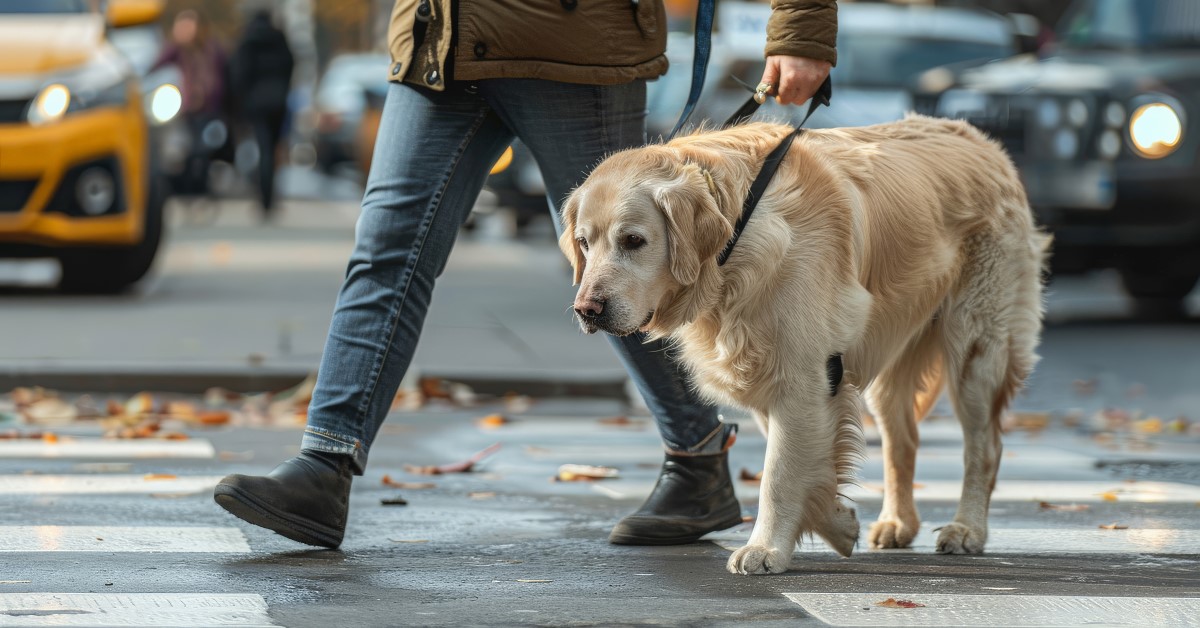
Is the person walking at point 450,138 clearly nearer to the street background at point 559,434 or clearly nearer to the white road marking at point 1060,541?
the street background at point 559,434

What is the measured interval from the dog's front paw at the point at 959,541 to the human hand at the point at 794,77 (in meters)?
1.22

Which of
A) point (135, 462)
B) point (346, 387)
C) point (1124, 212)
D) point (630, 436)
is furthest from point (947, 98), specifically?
point (346, 387)

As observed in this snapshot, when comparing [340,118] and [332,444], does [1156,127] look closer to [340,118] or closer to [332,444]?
[332,444]

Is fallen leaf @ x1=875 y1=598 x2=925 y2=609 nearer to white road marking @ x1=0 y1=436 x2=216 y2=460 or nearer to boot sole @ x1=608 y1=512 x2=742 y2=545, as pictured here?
boot sole @ x1=608 y1=512 x2=742 y2=545

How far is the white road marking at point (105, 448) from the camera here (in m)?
6.75

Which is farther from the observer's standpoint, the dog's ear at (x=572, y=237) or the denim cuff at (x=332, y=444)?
the denim cuff at (x=332, y=444)

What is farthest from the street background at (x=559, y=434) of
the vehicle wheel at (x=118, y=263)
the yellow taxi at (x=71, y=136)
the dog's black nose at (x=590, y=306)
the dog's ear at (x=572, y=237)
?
the dog's ear at (x=572, y=237)

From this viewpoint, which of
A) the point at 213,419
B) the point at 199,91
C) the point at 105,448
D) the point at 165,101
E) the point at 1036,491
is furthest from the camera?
the point at 199,91

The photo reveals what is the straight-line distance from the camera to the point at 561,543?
16.9ft

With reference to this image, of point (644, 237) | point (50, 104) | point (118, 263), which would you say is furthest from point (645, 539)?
point (118, 263)

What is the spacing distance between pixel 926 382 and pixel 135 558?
7.30ft

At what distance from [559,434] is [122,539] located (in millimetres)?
2874

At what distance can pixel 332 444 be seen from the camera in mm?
4926

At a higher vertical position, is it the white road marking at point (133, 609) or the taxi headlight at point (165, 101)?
the white road marking at point (133, 609)
